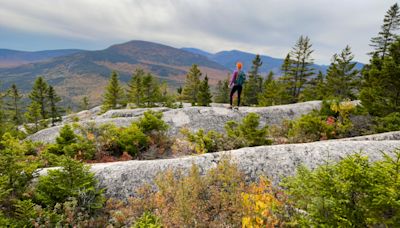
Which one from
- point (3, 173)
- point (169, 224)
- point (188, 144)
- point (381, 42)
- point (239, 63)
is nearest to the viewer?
point (169, 224)

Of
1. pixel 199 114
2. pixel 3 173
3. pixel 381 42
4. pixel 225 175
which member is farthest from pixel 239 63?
pixel 381 42

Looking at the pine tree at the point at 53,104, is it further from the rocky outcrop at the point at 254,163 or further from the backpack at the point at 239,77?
the rocky outcrop at the point at 254,163

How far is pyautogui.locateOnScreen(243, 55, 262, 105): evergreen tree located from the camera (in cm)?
5334

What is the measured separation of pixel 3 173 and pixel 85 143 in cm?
459

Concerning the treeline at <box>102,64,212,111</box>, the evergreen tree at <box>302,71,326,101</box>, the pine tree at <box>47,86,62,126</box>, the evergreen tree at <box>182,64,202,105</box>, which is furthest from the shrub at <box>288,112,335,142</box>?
the pine tree at <box>47,86,62,126</box>

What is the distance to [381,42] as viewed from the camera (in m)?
32.2

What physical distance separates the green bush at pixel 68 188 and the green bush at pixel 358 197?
470cm

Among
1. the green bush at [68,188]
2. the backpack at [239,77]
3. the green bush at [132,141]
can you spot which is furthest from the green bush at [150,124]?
the green bush at [68,188]

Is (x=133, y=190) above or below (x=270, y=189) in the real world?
below

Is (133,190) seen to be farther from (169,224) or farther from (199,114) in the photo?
(199,114)

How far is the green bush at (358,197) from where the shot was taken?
333 centimetres

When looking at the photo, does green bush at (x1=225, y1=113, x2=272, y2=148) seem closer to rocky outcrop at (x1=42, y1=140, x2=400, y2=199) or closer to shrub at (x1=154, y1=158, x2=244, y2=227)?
rocky outcrop at (x1=42, y1=140, x2=400, y2=199)

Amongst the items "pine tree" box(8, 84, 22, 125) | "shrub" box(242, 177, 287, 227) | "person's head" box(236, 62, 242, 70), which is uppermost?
"person's head" box(236, 62, 242, 70)

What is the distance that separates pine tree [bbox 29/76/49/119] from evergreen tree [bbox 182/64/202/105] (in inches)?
1002
